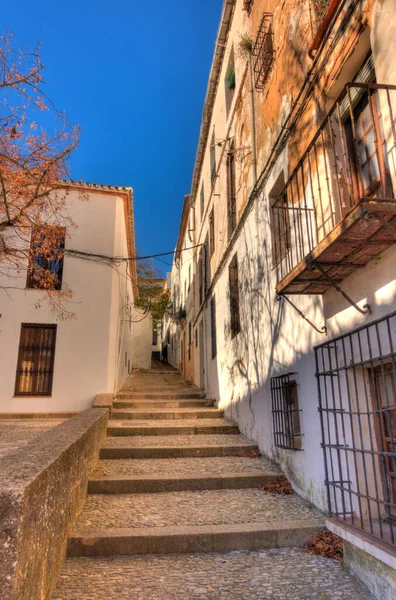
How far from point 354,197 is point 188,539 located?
11.1 ft

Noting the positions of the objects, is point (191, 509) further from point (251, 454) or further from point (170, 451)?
point (251, 454)

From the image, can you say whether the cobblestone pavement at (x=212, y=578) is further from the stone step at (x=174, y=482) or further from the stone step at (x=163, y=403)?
the stone step at (x=163, y=403)

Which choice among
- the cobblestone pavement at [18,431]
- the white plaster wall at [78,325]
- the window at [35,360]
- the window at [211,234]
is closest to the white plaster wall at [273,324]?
the window at [211,234]

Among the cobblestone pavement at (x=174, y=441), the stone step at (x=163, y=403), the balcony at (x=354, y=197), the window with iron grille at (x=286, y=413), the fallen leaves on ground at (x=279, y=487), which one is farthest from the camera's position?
the stone step at (x=163, y=403)

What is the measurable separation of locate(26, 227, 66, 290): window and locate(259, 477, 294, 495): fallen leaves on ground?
21.1 ft

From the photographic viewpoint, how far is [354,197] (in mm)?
3520

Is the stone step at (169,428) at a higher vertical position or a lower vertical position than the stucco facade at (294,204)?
lower

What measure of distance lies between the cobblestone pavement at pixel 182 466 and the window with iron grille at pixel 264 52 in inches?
232

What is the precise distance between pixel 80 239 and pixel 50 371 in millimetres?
3542

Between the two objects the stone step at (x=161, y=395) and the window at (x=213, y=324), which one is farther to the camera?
the window at (x=213, y=324)

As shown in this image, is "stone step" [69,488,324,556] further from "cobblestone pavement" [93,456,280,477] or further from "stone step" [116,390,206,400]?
"stone step" [116,390,206,400]

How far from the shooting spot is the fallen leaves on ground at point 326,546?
10.8ft

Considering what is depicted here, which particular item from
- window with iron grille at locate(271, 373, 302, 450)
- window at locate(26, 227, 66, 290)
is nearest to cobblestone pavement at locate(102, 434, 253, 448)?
window with iron grille at locate(271, 373, 302, 450)

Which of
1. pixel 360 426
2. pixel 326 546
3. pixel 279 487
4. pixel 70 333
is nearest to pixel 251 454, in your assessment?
pixel 279 487
